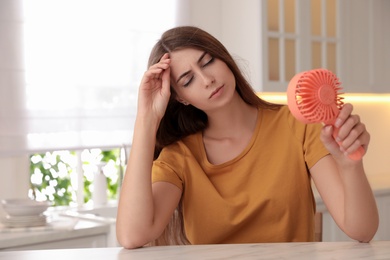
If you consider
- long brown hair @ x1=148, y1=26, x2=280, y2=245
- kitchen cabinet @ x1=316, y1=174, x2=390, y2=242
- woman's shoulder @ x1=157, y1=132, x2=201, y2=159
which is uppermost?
long brown hair @ x1=148, y1=26, x2=280, y2=245

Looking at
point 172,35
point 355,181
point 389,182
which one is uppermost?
point 172,35

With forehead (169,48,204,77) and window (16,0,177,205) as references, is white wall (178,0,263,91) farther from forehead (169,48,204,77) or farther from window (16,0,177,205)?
forehead (169,48,204,77)

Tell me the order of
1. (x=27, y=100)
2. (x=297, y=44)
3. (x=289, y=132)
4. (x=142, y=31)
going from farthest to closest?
(x=297, y=44) → (x=142, y=31) → (x=27, y=100) → (x=289, y=132)

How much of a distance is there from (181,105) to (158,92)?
218 millimetres

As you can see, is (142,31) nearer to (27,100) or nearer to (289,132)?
(27,100)

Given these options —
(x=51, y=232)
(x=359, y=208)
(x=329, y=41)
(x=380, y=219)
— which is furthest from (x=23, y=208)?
(x=380, y=219)

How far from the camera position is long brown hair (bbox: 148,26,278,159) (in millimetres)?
1818

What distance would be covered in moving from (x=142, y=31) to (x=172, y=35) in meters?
1.73

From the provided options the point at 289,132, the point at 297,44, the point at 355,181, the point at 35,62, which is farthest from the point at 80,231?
the point at 297,44

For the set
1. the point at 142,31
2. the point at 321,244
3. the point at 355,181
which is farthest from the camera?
the point at 142,31

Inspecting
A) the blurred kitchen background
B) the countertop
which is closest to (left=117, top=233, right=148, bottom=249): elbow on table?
the countertop

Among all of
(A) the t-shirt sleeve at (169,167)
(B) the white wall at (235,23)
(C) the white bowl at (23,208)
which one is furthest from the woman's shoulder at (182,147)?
(B) the white wall at (235,23)

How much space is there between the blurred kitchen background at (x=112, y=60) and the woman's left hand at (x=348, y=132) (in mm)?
1259

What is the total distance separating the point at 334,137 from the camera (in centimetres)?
138
